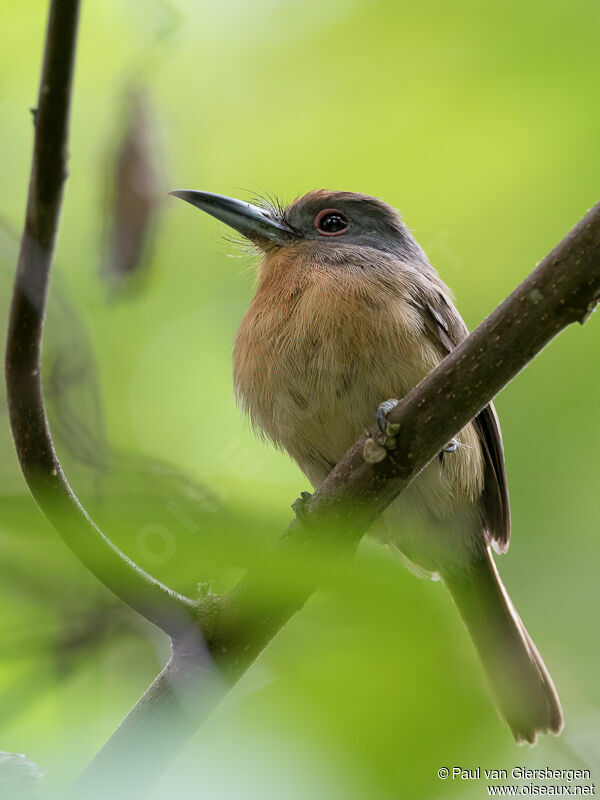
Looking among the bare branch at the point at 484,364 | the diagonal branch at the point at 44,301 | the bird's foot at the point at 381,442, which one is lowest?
the diagonal branch at the point at 44,301

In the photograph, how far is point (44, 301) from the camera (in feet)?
4.03

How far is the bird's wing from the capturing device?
2.85 metres

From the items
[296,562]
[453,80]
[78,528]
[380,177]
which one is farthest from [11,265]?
[380,177]

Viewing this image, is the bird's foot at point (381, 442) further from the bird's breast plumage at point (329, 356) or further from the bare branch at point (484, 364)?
the bird's breast plumage at point (329, 356)

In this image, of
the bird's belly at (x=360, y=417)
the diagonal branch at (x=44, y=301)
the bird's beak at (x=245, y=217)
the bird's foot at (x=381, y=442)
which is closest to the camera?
the diagonal branch at (x=44, y=301)

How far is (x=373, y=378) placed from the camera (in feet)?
8.66

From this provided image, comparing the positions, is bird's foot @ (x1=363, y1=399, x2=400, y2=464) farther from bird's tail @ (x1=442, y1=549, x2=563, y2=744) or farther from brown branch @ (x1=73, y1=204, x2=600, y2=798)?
bird's tail @ (x1=442, y1=549, x2=563, y2=744)

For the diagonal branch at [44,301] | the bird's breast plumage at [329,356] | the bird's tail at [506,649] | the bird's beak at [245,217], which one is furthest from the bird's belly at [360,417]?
the diagonal branch at [44,301]

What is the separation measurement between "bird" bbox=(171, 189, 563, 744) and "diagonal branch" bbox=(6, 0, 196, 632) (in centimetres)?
140

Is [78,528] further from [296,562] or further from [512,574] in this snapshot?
[512,574]

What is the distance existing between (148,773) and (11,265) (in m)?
1.15

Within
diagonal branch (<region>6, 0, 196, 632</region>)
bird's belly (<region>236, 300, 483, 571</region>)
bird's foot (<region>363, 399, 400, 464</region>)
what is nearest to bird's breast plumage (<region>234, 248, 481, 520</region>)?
bird's belly (<region>236, 300, 483, 571</region>)

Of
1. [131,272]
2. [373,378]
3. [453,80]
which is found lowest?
[131,272]

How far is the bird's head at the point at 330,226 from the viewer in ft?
10.6
